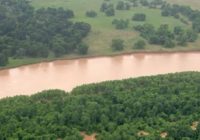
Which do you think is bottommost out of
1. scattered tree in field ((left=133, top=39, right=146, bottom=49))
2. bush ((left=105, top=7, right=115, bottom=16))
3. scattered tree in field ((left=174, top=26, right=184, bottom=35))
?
scattered tree in field ((left=133, top=39, right=146, bottom=49))

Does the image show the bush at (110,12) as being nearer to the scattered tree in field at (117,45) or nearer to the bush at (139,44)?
the scattered tree in field at (117,45)

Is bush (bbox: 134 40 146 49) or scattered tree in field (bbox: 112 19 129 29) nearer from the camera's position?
bush (bbox: 134 40 146 49)

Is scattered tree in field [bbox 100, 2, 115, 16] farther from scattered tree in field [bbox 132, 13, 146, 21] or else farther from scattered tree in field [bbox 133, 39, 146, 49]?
scattered tree in field [bbox 133, 39, 146, 49]

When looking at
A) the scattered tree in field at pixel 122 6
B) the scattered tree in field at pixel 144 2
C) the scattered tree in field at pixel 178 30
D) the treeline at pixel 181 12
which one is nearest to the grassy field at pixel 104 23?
the scattered tree in field at pixel 122 6

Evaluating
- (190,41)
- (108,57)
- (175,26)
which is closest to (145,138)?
(108,57)

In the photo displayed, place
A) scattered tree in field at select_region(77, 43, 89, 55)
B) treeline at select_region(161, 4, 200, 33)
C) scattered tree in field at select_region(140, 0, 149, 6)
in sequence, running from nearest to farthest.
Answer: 1. scattered tree in field at select_region(77, 43, 89, 55)
2. treeline at select_region(161, 4, 200, 33)
3. scattered tree in field at select_region(140, 0, 149, 6)

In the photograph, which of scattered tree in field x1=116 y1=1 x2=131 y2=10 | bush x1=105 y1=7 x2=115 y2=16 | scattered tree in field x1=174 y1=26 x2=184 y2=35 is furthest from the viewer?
scattered tree in field x1=116 y1=1 x2=131 y2=10

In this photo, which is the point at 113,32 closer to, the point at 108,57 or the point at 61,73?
the point at 108,57

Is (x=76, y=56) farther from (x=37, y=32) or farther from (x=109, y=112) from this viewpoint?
(x=109, y=112)

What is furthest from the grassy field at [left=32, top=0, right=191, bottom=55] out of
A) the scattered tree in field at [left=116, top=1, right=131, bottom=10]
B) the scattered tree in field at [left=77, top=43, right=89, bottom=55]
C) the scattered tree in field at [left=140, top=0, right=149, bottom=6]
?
the scattered tree in field at [left=140, top=0, right=149, bottom=6]
